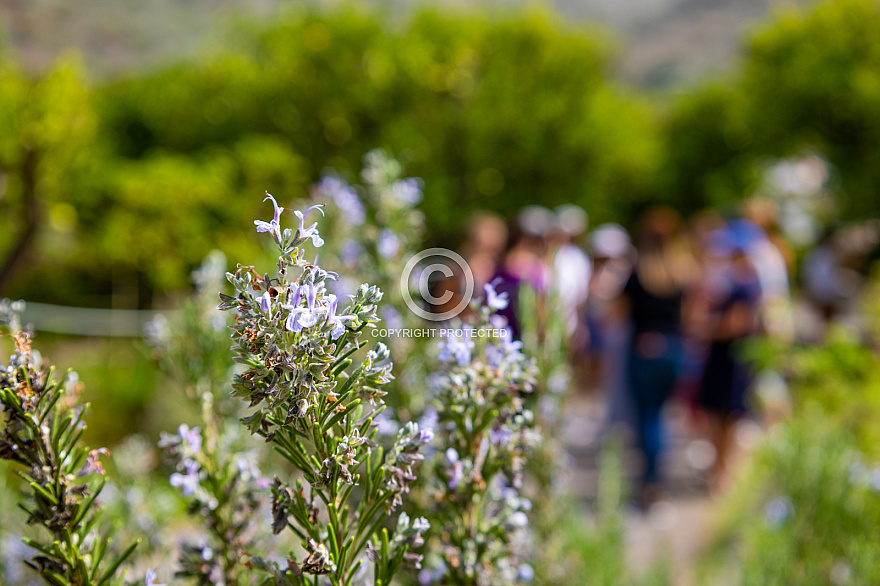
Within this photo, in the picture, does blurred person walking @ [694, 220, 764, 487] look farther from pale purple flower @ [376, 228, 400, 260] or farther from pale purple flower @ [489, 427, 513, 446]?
pale purple flower @ [489, 427, 513, 446]

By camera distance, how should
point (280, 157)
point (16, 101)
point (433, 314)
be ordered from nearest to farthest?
point (433, 314), point (16, 101), point (280, 157)

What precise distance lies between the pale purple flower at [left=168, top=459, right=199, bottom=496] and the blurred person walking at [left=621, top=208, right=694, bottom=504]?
3.51 metres

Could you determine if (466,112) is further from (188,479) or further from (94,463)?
(94,463)

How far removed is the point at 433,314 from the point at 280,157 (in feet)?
39.5

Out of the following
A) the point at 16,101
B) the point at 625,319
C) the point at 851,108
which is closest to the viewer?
the point at 625,319

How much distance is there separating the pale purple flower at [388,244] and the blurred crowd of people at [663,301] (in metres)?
1.66

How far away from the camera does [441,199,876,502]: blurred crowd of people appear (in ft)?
13.7

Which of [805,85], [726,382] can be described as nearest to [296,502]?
[726,382]

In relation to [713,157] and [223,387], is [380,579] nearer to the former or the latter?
[223,387]

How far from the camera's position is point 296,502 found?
100 cm

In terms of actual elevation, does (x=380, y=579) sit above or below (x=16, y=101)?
below

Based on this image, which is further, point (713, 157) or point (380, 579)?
point (713, 157)

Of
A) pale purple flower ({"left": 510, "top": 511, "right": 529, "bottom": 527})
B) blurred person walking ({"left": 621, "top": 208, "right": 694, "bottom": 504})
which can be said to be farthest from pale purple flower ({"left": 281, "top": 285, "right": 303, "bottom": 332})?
blurred person walking ({"left": 621, "top": 208, "right": 694, "bottom": 504})

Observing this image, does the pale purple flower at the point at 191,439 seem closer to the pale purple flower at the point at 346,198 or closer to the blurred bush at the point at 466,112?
the pale purple flower at the point at 346,198
